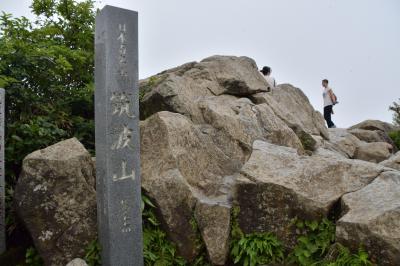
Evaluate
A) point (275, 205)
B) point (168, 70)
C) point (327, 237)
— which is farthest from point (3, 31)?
point (327, 237)

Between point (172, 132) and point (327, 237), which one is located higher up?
point (172, 132)

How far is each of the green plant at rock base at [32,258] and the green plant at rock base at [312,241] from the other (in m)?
4.49

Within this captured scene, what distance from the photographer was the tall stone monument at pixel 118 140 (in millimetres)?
6348

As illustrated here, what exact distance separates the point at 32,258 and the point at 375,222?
591 centimetres

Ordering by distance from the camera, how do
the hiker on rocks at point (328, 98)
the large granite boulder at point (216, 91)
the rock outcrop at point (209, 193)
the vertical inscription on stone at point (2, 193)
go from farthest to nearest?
1. the hiker on rocks at point (328, 98)
2. the large granite boulder at point (216, 91)
3. the vertical inscription on stone at point (2, 193)
4. the rock outcrop at point (209, 193)

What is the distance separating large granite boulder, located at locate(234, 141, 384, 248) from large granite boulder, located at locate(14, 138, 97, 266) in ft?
9.25

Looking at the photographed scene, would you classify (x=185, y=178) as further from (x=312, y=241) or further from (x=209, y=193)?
(x=312, y=241)

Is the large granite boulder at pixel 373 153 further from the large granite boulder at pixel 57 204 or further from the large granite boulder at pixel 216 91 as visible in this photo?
the large granite boulder at pixel 57 204

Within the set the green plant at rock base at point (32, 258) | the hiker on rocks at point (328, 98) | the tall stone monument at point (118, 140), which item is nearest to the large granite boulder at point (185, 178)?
the tall stone monument at point (118, 140)

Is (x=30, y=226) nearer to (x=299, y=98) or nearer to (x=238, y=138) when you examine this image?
(x=238, y=138)

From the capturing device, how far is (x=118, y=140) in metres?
6.44

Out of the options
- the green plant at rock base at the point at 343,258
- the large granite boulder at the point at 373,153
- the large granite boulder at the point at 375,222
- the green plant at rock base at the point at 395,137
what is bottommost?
the green plant at rock base at the point at 343,258

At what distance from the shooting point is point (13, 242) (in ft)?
25.6

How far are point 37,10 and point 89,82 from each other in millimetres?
2549
